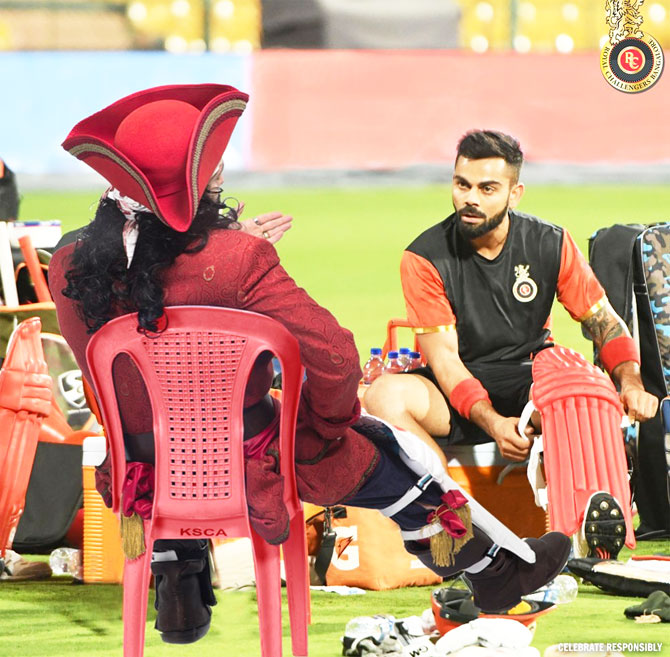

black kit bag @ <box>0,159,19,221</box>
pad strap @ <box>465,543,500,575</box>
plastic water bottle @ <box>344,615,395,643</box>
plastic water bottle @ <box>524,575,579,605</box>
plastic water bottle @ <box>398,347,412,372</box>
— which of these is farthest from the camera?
black kit bag @ <box>0,159,19,221</box>

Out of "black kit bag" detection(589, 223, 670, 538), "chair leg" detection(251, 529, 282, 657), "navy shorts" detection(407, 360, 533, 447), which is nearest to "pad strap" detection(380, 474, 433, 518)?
"chair leg" detection(251, 529, 282, 657)

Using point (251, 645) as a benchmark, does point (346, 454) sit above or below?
above

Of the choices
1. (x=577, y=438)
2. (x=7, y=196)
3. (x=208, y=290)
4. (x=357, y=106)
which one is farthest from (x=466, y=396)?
(x=357, y=106)

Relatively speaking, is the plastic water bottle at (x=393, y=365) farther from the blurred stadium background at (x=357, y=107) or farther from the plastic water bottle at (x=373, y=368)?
the blurred stadium background at (x=357, y=107)

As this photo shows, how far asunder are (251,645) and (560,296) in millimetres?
1313

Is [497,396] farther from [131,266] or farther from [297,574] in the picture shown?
[131,266]

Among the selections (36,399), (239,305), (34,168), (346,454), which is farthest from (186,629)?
(34,168)

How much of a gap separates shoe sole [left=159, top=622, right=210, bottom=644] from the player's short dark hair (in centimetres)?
147

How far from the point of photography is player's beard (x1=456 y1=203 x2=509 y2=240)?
335cm

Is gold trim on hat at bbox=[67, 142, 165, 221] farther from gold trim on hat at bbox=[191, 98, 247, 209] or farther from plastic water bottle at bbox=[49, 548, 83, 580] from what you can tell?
plastic water bottle at bbox=[49, 548, 83, 580]

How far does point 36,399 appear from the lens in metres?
3.34

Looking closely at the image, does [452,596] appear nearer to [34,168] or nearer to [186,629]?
[186,629]

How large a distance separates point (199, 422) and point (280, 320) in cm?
23

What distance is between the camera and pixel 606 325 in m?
3.40
